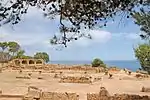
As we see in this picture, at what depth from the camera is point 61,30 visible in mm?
8578

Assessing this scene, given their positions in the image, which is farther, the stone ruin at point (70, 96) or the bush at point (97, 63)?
the bush at point (97, 63)

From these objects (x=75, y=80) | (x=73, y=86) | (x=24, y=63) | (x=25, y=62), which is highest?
(x=25, y=62)

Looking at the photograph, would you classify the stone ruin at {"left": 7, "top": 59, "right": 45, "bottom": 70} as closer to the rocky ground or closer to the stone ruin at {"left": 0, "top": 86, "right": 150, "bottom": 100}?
the rocky ground

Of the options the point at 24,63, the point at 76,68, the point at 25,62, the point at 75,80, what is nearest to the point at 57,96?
the point at 75,80

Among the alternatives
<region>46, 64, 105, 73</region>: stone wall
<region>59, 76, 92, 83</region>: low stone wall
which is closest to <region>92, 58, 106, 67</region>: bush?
<region>46, 64, 105, 73</region>: stone wall

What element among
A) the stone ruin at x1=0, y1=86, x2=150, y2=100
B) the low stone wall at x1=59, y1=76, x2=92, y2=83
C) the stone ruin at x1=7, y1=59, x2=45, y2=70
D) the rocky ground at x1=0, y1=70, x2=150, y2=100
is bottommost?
the stone ruin at x1=0, y1=86, x2=150, y2=100

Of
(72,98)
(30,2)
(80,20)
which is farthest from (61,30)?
(72,98)

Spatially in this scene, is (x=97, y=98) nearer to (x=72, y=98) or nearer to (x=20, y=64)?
(x=72, y=98)

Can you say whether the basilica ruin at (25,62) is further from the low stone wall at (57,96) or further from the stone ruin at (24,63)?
the low stone wall at (57,96)

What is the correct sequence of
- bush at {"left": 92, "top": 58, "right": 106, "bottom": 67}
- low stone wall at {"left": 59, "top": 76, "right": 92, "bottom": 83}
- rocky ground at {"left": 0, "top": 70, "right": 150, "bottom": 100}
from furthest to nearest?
bush at {"left": 92, "top": 58, "right": 106, "bottom": 67} < low stone wall at {"left": 59, "top": 76, "right": 92, "bottom": 83} < rocky ground at {"left": 0, "top": 70, "right": 150, "bottom": 100}

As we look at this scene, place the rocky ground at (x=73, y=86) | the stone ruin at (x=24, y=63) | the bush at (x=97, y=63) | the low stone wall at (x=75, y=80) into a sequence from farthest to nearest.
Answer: the bush at (x=97, y=63), the stone ruin at (x=24, y=63), the low stone wall at (x=75, y=80), the rocky ground at (x=73, y=86)

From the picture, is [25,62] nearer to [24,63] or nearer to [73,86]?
[24,63]

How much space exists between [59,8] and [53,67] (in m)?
47.9

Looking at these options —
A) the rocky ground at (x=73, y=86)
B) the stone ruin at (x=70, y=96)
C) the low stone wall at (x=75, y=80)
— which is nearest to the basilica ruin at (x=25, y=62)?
the rocky ground at (x=73, y=86)
